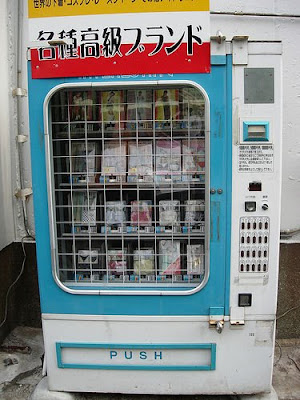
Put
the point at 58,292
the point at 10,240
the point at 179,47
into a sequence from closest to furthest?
the point at 179,47
the point at 58,292
the point at 10,240

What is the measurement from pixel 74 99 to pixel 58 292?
1.19m

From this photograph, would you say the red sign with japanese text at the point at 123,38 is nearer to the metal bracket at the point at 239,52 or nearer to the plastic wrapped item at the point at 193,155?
the metal bracket at the point at 239,52

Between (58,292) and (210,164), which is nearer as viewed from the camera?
(210,164)

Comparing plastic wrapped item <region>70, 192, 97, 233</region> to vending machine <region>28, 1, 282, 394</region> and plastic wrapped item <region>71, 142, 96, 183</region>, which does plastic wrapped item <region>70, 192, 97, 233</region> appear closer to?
vending machine <region>28, 1, 282, 394</region>

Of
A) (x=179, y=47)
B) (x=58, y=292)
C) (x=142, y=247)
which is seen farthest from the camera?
(x=142, y=247)

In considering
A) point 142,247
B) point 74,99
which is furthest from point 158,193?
point 74,99

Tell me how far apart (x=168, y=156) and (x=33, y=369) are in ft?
6.41

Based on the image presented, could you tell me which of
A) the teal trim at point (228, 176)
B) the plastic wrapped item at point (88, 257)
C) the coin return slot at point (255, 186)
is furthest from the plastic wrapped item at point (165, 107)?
the plastic wrapped item at point (88, 257)

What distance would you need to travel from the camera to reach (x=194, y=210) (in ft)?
7.55

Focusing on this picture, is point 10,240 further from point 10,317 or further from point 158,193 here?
point 158,193

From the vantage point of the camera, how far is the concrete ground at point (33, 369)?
8.11 feet

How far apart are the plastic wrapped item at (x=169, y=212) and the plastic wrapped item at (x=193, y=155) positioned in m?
0.23

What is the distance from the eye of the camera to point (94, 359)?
7.36 feet

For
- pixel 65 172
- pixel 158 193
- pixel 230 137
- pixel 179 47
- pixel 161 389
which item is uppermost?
pixel 179 47
